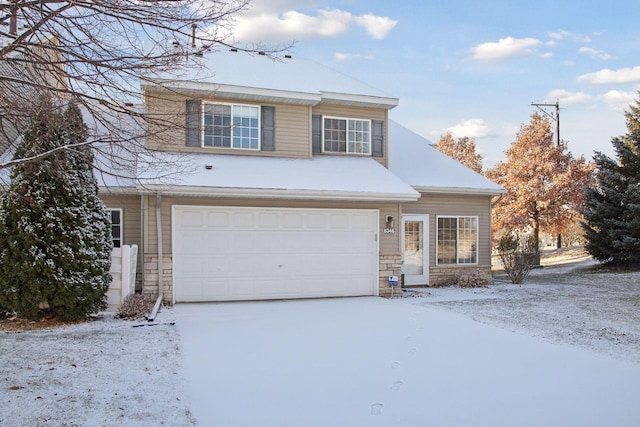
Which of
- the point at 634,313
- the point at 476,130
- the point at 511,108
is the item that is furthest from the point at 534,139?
the point at 634,313

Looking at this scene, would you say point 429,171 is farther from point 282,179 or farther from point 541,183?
point 541,183

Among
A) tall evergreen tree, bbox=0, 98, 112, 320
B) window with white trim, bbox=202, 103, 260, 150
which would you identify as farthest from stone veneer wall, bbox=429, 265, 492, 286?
tall evergreen tree, bbox=0, 98, 112, 320

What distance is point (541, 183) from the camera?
2425 centimetres

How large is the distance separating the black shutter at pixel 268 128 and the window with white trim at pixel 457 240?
5383 mm

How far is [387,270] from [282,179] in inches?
134

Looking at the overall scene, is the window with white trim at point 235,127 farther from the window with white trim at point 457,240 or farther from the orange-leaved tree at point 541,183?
the orange-leaved tree at point 541,183

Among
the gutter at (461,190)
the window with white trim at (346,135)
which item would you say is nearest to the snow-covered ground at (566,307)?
the gutter at (461,190)

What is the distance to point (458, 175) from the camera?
15.5 metres

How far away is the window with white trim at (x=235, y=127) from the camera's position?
12.3 m

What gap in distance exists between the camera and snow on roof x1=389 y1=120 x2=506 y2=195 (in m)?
14.5

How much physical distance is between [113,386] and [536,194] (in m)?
22.5

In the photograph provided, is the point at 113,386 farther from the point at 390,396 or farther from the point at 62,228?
the point at 62,228

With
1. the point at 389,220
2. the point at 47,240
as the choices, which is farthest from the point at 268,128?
the point at 47,240

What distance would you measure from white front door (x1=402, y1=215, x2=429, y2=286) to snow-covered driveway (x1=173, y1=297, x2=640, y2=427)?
17.2 feet
